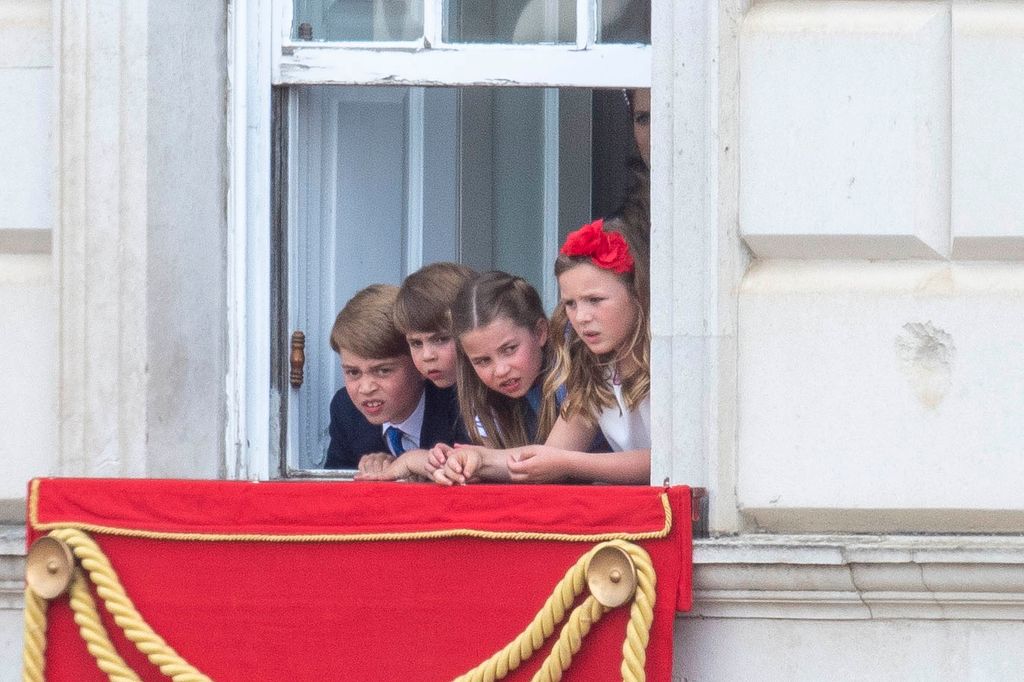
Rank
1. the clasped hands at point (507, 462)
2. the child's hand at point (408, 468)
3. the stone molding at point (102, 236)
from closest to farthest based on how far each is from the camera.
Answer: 1. the clasped hands at point (507, 462)
2. the stone molding at point (102, 236)
3. the child's hand at point (408, 468)

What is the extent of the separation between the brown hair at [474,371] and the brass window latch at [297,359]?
0.46 metres

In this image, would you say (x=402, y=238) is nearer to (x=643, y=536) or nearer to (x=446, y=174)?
(x=446, y=174)

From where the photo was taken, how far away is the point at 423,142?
5.54m

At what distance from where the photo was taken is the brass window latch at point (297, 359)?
5258mm

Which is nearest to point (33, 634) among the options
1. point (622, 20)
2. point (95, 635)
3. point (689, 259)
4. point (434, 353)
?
point (95, 635)

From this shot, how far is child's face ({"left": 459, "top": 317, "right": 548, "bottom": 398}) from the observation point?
498cm

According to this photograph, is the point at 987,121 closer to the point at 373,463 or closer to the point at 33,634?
the point at 373,463

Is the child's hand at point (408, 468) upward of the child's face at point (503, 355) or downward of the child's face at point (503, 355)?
downward

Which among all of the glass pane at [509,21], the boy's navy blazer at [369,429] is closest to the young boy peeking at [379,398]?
the boy's navy blazer at [369,429]

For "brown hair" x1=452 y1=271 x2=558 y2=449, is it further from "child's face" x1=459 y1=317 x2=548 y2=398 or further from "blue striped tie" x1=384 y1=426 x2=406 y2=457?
"blue striped tie" x1=384 y1=426 x2=406 y2=457

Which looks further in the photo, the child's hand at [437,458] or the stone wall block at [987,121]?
the child's hand at [437,458]

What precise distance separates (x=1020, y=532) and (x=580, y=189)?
1.69 metres

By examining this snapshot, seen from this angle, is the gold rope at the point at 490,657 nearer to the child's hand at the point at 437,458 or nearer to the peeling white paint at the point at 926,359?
the child's hand at the point at 437,458

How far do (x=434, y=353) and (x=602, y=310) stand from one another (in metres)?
0.57
